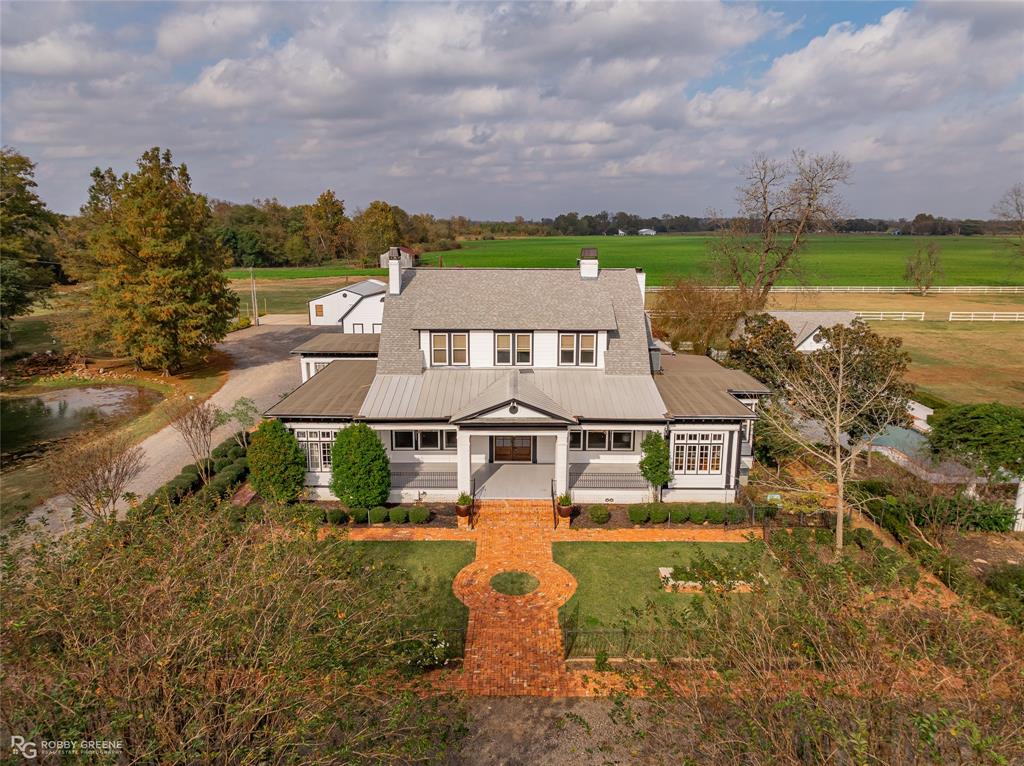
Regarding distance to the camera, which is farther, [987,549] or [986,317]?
[986,317]

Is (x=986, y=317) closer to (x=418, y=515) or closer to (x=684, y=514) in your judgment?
(x=684, y=514)

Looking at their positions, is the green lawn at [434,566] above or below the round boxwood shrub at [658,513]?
below

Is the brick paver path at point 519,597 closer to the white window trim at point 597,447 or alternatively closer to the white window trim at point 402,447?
the white window trim at point 597,447

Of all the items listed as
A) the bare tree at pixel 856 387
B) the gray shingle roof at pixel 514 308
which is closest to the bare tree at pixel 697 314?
the bare tree at pixel 856 387

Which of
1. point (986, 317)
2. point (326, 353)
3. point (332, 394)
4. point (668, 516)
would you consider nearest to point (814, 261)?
point (986, 317)

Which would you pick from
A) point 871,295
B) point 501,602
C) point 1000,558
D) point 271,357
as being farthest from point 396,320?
point 871,295

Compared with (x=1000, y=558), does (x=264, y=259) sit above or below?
above

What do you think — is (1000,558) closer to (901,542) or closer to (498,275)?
(901,542)
